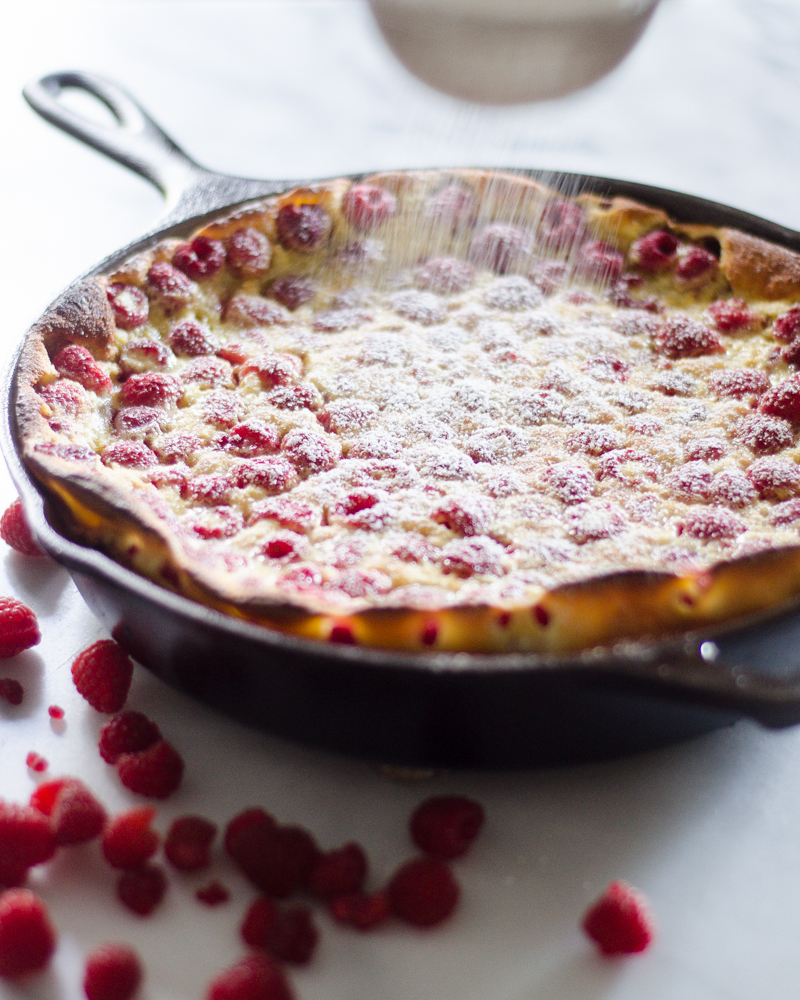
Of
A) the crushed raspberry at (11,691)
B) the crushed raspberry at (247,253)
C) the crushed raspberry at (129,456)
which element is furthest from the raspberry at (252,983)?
the crushed raspberry at (247,253)

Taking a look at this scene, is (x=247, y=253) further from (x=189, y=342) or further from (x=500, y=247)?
(x=500, y=247)

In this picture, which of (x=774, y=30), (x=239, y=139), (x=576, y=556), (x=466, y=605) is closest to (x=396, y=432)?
(x=576, y=556)

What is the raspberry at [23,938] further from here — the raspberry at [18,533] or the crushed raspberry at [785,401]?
the crushed raspberry at [785,401]

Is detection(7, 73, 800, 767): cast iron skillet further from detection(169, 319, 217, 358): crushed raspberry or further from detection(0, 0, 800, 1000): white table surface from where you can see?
detection(169, 319, 217, 358): crushed raspberry

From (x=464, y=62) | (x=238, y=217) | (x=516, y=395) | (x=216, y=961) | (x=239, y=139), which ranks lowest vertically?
(x=216, y=961)

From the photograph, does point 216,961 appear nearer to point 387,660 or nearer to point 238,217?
point 387,660

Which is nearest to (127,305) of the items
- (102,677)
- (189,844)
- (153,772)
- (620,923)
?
(102,677)

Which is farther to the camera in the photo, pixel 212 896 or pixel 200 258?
pixel 200 258
